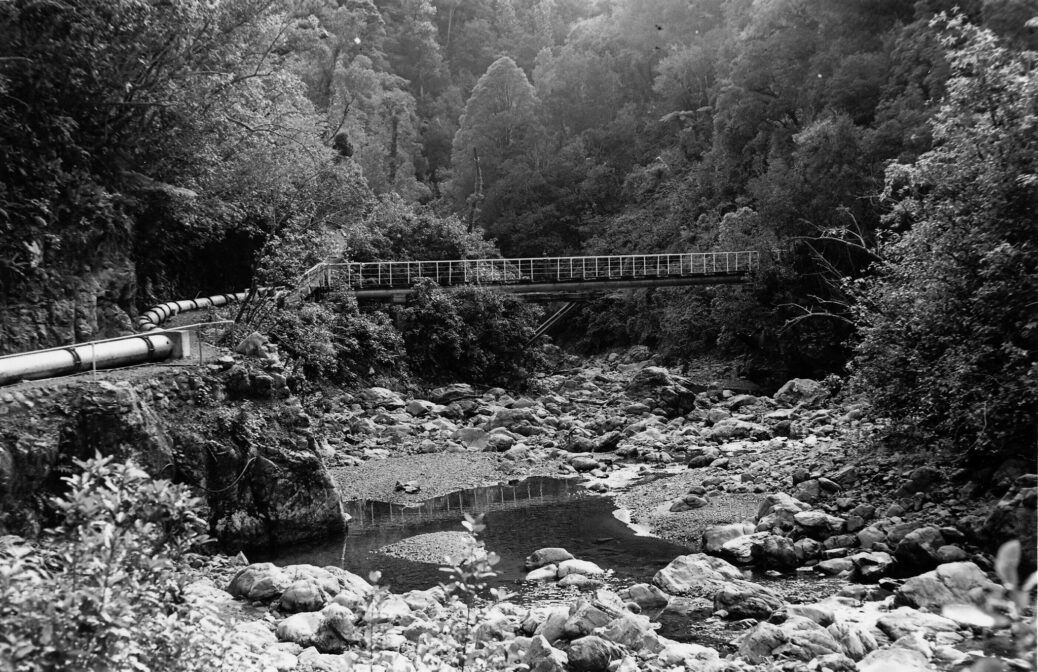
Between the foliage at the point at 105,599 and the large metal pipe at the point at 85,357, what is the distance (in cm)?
516

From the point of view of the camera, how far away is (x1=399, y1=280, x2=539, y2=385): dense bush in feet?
81.1

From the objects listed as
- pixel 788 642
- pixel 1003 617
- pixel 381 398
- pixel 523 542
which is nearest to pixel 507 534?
pixel 523 542

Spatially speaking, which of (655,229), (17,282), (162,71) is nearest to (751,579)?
(17,282)

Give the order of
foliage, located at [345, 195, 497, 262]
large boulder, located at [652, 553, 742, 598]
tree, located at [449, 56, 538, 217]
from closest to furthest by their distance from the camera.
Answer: large boulder, located at [652, 553, 742, 598] < foliage, located at [345, 195, 497, 262] < tree, located at [449, 56, 538, 217]

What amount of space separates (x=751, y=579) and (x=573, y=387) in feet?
59.1

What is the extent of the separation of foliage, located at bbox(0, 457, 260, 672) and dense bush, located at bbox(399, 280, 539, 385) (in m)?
21.1

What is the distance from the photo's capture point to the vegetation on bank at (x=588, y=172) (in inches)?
393

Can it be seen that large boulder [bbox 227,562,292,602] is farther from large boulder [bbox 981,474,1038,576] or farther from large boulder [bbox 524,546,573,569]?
large boulder [bbox 981,474,1038,576]

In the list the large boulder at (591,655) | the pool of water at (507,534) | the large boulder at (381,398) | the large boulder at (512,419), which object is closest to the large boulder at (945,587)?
the pool of water at (507,534)

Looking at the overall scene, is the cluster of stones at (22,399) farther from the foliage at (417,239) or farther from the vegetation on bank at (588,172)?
the foliage at (417,239)

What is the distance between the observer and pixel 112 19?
38.0ft

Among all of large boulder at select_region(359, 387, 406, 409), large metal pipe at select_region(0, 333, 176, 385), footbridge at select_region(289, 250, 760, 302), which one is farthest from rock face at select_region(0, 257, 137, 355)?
footbridge at select_region(289, 250, 760, 302)

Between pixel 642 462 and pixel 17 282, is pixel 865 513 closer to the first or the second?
pixel 642 462

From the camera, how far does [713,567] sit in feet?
27.3
